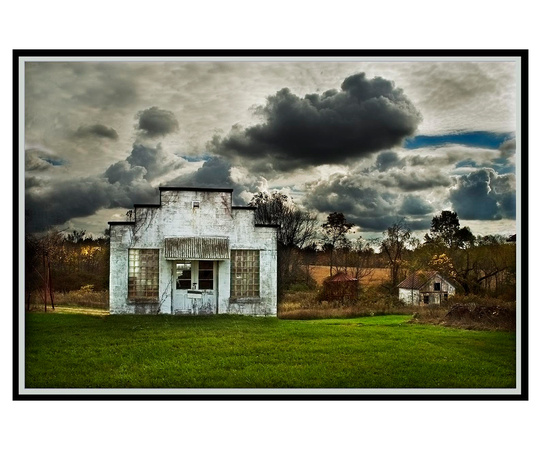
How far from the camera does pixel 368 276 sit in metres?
7.31

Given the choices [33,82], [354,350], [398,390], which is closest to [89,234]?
[33,82]

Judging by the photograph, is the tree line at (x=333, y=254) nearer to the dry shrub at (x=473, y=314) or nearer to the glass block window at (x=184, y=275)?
the dry shrub at (x=473, y=314)

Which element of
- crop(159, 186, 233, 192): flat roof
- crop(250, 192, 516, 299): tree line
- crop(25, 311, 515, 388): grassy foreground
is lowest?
crop(25, 311, 515, 388): grassy foreground

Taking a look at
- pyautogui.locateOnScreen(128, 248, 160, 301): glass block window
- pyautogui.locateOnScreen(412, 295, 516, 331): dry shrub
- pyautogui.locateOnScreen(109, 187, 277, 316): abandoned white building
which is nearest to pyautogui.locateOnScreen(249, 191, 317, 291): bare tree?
pyautogui.locateOnScreen(109, 187, 277, 316): abandoned white building

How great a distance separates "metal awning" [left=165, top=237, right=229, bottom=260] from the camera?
23.9ft

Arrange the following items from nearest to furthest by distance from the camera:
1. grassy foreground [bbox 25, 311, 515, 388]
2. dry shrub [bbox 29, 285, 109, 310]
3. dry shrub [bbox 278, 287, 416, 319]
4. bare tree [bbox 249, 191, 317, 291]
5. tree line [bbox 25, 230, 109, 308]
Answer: grassy foreground [bbox 25, 311, 515, 388] → tree line [bbox 25, 230, 109, 308] → dry shrub [bbox 29, 285, 109, 310] → bare tree [bbox 249, 191, 317, 291] → dry shrub [bbox 278, 287, 416, 319]

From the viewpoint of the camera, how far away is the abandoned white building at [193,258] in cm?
724

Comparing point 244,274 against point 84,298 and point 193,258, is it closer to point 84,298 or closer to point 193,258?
point 193,258

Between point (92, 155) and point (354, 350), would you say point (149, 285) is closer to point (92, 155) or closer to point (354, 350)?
point (92, 155)

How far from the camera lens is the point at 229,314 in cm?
737

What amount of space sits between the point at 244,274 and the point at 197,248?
0.82 m

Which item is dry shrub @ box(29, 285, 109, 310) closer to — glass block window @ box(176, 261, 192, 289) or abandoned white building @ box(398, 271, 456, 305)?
glass block window @ box(176, 261, 192, 289)

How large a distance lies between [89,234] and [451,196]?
5299 mm

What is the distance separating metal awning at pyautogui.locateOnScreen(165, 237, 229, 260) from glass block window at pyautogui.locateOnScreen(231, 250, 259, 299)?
8.3 inches
